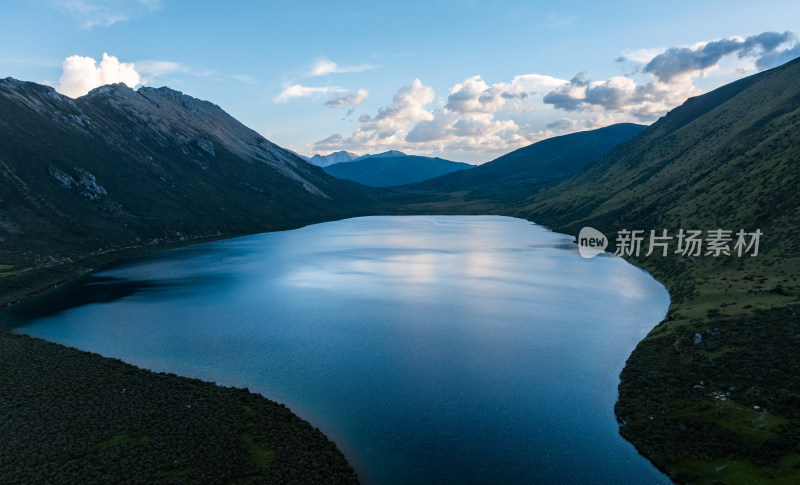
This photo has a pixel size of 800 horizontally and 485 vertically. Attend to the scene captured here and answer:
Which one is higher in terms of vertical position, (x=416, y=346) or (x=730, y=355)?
(x=730, y=355)

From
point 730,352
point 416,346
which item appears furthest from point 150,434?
point 730,352

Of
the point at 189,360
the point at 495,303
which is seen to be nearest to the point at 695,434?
the point at 495,303

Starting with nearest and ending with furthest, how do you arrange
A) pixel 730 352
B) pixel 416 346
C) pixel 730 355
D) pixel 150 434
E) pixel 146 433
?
pixel 150 434, pixel 146 433, pixel 730 355, pixel 730 352, pixel 416 346

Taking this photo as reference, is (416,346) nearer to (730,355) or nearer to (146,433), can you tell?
(146,433)

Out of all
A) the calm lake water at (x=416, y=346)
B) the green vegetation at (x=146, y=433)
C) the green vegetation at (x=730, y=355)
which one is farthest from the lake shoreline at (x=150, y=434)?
the green vegetation at (x=730, y=355)

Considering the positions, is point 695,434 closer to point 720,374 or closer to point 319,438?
point 720,374

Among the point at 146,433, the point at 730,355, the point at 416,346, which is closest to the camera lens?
the point at 146,433

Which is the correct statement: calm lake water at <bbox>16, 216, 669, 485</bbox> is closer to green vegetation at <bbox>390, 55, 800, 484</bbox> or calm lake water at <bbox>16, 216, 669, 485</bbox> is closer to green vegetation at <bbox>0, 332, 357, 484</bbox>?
green vegetation at <bbox>390, 55, 800, 484</bbox>

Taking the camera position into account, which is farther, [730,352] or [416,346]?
[416,346]

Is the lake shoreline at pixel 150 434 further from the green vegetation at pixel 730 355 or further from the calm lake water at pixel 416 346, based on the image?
→ the green vegetation at pixel 730 355
